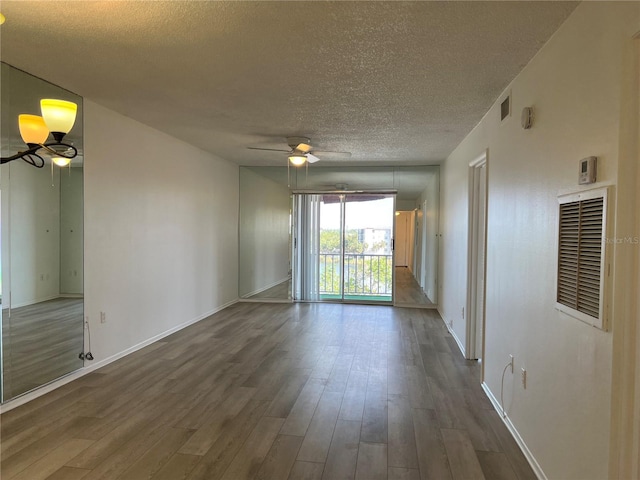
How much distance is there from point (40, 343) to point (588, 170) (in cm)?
385

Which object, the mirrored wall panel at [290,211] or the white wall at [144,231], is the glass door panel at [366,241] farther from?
the white wall at [144,231]

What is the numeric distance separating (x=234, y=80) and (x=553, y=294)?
2521 mm

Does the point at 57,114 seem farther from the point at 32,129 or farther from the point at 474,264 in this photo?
the point at 474,264

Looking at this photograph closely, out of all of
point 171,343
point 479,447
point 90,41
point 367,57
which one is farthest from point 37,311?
point 479,447

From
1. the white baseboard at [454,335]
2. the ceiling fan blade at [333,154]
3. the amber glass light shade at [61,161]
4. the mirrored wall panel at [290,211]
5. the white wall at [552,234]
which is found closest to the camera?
the white wall at [552,234]

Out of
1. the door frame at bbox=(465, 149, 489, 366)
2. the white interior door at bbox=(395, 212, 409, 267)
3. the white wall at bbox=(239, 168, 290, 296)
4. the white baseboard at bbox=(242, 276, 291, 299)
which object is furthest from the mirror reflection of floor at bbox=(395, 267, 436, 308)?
the white interior door at bbox=(395, 212, 409, 267)

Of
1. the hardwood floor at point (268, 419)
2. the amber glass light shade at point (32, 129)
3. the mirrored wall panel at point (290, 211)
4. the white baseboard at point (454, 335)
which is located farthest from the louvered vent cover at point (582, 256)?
the mirrored wall panel at point (290, 211)

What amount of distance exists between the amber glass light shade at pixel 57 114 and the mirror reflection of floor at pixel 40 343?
162 cm

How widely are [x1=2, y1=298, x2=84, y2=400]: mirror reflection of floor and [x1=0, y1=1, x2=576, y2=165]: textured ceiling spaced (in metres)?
1.84

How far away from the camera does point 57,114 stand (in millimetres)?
2002

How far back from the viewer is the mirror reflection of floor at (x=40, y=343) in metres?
2.79

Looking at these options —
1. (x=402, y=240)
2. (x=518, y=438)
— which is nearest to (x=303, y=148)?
(x=518, y=438)

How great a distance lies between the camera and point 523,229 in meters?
2.41

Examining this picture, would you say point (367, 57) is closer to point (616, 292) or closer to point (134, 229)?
point (616, 292)
